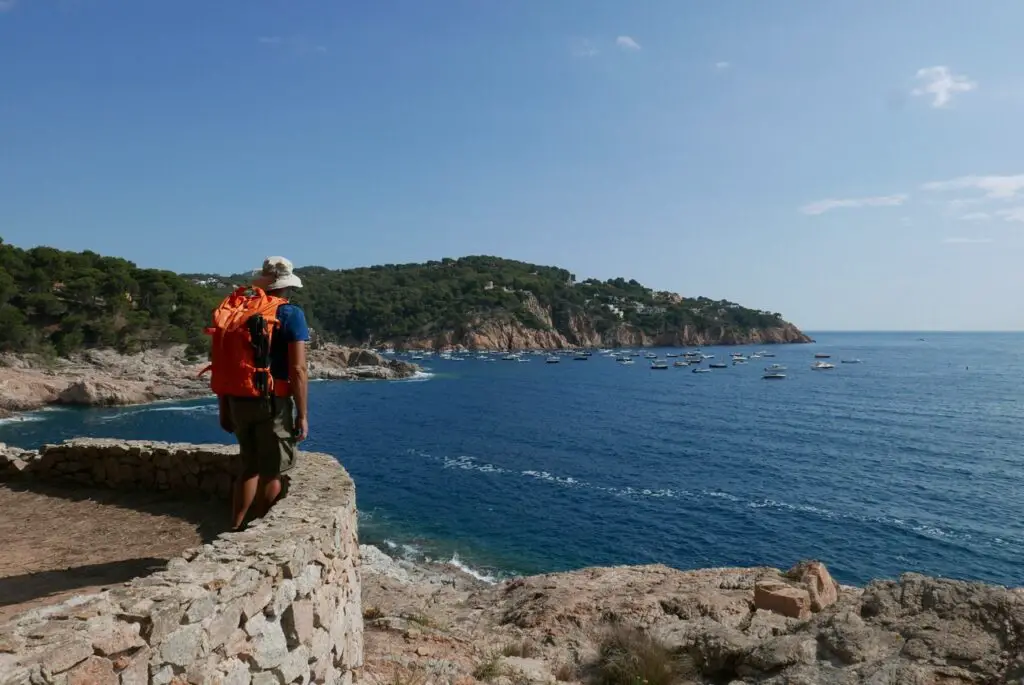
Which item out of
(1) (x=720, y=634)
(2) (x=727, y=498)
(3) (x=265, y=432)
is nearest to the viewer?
(3) (x=265, y=432)

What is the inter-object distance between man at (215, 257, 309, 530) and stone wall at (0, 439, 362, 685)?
0.32 m

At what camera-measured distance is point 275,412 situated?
5.08 meters

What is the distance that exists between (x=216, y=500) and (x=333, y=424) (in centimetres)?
4024

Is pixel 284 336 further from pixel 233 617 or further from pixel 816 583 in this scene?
pixel 816 583

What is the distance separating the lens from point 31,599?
477 centimetres

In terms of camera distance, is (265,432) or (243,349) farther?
(265,432)

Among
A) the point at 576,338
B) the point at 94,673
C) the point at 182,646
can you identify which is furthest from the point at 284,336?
the point at 576,338

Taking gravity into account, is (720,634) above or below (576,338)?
Result: below

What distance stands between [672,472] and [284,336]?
3017 cm

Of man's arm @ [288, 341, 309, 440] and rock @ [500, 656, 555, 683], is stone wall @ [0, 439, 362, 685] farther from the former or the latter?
rock @ [500, 656, 555, 683]

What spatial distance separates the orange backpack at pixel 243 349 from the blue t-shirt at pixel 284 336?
6 centimetres

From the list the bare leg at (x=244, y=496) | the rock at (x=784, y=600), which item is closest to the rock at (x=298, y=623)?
the bare leg at (x=244, y=496)

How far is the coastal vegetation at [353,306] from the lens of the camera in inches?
2346

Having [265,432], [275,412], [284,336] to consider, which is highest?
[284,336]
